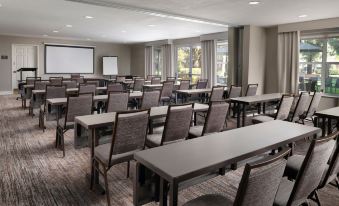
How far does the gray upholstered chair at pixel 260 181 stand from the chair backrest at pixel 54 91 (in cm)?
502

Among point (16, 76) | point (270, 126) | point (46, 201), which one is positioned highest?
point (16, 76)

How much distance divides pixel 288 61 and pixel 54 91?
239 inches

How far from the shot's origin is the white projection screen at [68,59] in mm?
12656

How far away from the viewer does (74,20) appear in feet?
24.1

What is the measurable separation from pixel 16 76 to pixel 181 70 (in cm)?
752

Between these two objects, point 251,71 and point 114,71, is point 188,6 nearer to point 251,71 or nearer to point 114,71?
point 251,71

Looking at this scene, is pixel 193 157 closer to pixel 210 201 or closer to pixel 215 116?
pixel 210 201

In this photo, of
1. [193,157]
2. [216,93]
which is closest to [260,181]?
[193,157]

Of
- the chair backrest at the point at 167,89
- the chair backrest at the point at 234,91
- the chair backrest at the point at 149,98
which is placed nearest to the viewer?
the chair backrest at the point at 149,98

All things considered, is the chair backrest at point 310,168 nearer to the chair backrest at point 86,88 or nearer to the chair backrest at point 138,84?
the chair backrest at point 86,88

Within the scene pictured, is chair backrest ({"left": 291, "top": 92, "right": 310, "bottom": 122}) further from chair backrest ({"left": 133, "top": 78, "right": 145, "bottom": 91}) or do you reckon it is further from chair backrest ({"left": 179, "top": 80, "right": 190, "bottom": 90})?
chair backrest ({"left": 133, "top": 78, "right": 145, "bottom": 91})

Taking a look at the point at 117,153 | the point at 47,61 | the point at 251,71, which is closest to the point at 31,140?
the point at 117,153

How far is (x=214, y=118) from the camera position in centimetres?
320

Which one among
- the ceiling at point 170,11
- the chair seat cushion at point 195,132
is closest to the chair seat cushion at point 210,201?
the chair seat cushion at point 195,132
